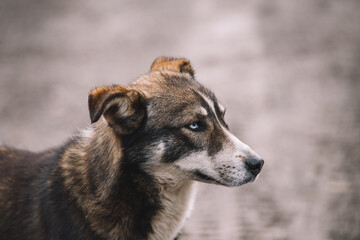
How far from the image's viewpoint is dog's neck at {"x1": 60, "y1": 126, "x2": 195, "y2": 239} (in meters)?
3.48

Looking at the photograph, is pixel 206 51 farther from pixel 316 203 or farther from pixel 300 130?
pixel 316 203

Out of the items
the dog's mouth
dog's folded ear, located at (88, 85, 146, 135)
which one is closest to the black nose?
the dog's mouth

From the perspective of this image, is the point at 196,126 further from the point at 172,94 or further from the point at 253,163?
the point at 253,163

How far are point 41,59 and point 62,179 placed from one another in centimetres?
762

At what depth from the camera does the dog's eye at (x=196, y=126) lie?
142 inches

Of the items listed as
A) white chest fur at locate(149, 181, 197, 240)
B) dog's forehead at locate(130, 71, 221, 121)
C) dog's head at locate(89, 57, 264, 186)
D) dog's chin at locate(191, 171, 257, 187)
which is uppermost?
dog's forehead at locate(130, 71, 221, 121)

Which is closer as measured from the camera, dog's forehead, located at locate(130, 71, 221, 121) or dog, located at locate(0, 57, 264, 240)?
dog, located at locate(0, 57, 264, 240)

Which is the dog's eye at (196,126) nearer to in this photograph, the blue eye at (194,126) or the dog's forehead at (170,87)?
the blue eye at (194,126)

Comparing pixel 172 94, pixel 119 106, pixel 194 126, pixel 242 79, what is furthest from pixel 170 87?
pixel 242 79

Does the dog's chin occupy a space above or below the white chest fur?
above

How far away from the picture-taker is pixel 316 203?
5.46 metres

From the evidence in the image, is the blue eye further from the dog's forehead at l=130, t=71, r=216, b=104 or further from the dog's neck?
the dog's neck

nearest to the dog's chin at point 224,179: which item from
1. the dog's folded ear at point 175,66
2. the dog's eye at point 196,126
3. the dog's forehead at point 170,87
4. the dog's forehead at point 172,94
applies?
the dog's eye at point 196,126

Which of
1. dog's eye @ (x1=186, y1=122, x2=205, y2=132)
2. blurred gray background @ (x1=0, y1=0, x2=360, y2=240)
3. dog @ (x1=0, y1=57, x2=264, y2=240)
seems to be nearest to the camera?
dog @ (x1=0, y1=57, x2=264, y2=240)
